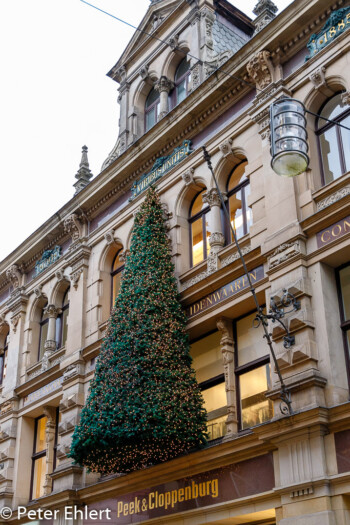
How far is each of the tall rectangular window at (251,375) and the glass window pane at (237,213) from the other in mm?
2451

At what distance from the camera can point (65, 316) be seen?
25.8 m

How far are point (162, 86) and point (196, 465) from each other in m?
13.0

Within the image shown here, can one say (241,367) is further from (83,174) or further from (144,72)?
(144,72)

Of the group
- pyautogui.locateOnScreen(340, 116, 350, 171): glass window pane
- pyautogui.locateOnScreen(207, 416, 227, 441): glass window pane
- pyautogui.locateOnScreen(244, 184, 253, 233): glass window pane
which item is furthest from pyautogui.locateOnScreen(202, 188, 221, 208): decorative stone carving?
pyautogui.locateOnScreen(207, 416, 227, 441): glass window pane

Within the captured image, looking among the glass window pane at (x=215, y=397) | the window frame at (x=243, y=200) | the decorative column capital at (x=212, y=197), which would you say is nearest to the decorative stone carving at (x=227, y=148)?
the window frame at (x=243, y=200)

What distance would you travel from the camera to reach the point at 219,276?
18.2 metres

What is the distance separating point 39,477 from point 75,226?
8.53 meters

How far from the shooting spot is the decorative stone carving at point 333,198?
1560cm

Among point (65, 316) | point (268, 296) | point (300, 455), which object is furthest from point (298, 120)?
point (65, 316)

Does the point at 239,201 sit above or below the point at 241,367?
above

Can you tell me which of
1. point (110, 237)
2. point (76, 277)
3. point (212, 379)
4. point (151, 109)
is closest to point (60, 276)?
point (76, 277)

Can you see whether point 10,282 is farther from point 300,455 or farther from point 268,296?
point 300,455

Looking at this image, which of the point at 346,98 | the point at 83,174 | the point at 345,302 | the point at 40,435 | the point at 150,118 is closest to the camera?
the point at 345,302

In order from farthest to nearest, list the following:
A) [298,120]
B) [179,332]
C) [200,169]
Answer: [200,169], [179,332], [298,120]
